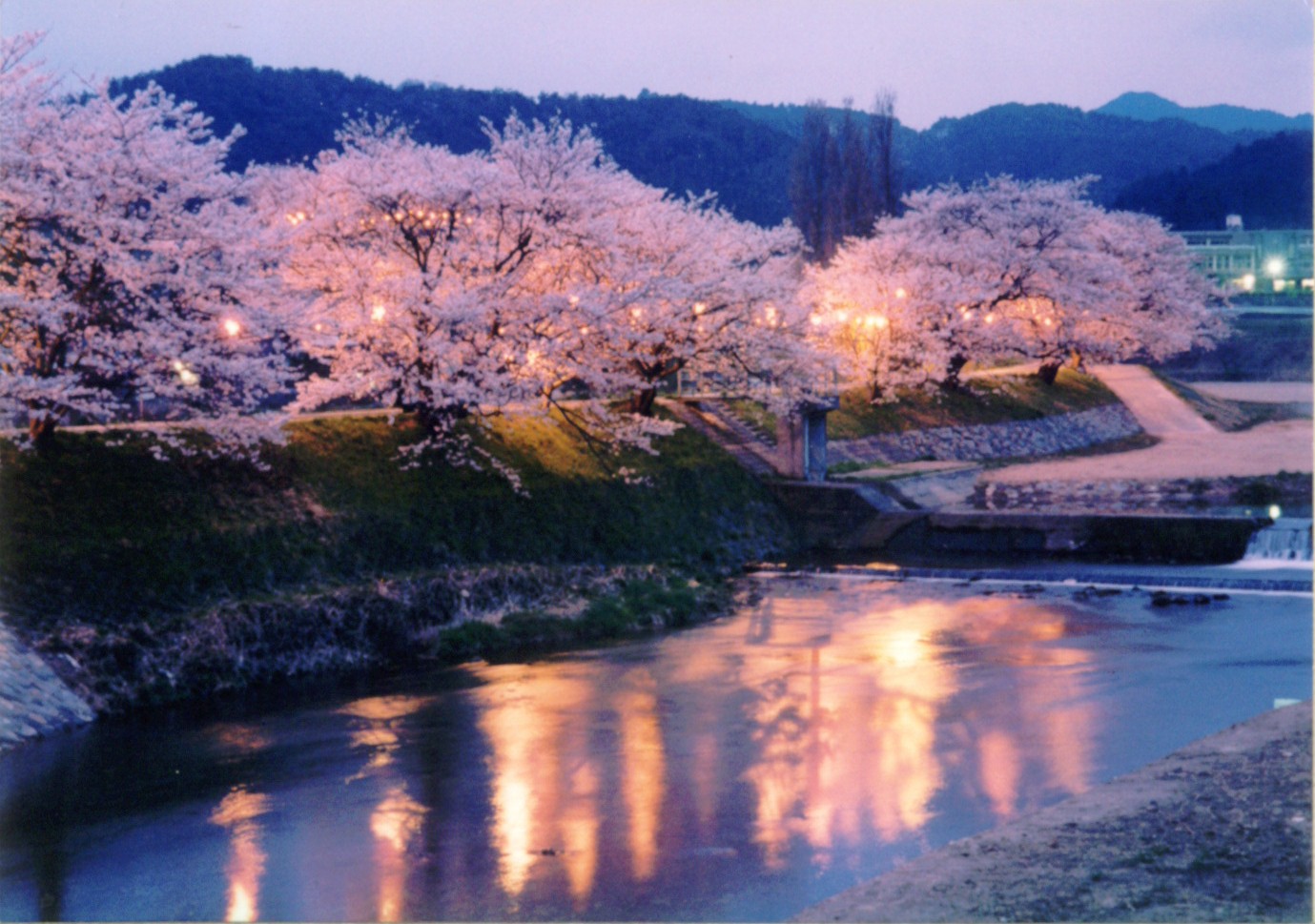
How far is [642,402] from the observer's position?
4112cm

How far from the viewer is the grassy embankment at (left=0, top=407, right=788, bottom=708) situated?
23016 millimetres

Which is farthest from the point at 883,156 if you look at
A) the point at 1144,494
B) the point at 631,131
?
the point at 631,131

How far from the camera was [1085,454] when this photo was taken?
55312 mm

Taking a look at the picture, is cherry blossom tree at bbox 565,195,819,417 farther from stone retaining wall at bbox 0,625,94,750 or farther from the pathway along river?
stone retaining wall at bbox 0,625,94,750

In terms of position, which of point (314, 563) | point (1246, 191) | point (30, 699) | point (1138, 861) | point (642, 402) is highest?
point (1246, 191)

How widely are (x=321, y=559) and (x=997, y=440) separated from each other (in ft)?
111

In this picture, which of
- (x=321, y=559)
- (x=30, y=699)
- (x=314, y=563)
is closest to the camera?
(x=30, y=699)

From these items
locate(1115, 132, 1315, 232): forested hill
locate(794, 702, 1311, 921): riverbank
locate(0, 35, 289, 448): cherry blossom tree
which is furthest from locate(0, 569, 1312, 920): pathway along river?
locate(1115, 132, 1315, 232): forested hill

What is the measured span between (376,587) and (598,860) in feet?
45.1

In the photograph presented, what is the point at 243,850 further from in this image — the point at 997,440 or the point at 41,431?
the point at 997,440

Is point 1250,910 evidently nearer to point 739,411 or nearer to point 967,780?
point 967,780

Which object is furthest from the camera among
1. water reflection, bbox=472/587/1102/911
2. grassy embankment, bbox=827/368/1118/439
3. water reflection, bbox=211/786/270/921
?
grassy embankment, bbox=827/368/1118/439

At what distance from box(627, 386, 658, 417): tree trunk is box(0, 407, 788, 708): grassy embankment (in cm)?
435

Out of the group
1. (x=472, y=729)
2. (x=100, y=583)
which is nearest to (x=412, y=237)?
(x=100, y=583)
